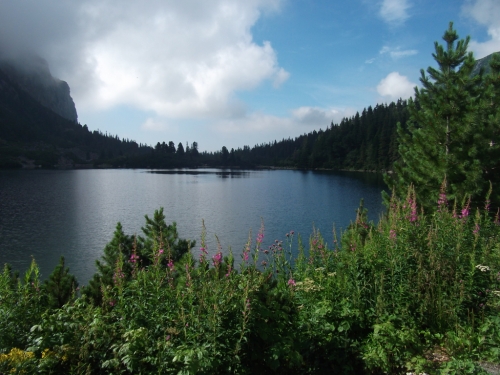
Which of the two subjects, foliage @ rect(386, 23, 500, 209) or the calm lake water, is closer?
foliage @ rect(386, 23, 500, 209)

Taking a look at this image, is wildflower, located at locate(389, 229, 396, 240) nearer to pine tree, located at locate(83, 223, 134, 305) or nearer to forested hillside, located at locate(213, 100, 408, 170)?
pine tree, located at locate(83, 223, 134, 305)

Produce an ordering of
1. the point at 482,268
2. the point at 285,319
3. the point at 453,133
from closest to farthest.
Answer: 1. the point at 285,319
2. the point at 482,268
3. the point at 453,133

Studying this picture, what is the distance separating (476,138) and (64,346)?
14.9 m

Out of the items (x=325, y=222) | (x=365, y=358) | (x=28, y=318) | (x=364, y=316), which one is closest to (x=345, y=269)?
(x=364, y=316)

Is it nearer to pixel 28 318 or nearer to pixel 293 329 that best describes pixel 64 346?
pixel 28 318

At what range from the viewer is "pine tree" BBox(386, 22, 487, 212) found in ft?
44.4

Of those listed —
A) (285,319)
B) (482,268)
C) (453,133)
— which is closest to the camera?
(285,319)

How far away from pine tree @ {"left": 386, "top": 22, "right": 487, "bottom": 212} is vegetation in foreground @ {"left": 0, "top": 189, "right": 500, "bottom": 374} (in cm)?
904

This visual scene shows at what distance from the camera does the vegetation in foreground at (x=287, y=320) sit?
3.37 metres

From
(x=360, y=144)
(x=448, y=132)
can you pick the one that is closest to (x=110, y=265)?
(x=448, y=132)

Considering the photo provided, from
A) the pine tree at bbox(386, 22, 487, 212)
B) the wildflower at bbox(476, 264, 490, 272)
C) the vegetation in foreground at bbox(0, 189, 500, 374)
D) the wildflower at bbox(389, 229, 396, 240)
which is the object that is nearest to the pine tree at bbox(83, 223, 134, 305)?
the vegetation in foreground at bbox(0, 189, 500, 374)

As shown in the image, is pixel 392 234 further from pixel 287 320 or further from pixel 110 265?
pixel 110 265

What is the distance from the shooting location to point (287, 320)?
12.8 feet

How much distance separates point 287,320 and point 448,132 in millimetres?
13310
